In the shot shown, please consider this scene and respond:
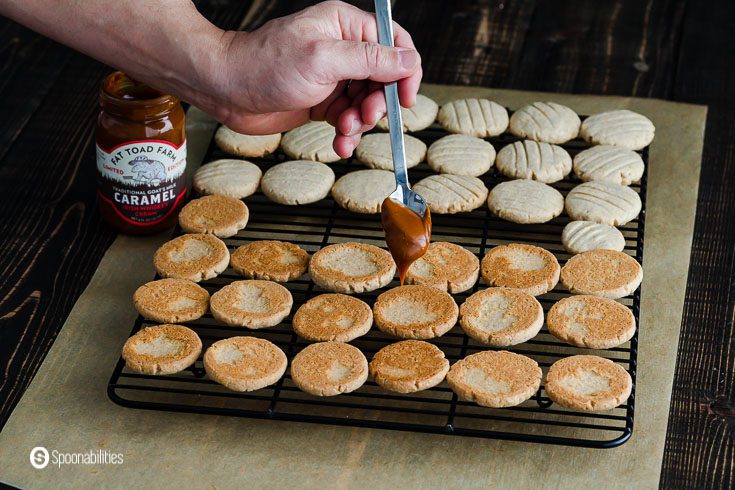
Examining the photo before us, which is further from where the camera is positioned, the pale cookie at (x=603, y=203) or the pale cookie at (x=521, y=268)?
the pale cookie at (x=603, y=203)

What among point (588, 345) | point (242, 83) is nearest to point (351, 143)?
point (242, 83)

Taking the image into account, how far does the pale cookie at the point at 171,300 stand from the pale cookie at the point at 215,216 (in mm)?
247

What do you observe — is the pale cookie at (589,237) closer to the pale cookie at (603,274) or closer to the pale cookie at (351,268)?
the pale cookie at (603,274)

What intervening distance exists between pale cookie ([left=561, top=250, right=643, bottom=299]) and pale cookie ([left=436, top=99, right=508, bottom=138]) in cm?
67

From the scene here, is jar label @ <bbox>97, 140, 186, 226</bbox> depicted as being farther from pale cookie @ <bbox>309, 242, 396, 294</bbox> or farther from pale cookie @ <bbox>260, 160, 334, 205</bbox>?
pale cookie @ <bbox>309, 242, 396, 294</bbox>

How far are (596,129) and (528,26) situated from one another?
0.93 metres

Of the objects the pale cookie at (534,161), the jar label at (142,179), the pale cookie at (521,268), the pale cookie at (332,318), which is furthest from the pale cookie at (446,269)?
the jar label at (142,179)

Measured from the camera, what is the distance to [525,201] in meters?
2.84

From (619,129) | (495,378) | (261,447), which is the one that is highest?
(619,129)

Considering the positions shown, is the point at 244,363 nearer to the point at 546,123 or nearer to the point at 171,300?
the point at 171,300

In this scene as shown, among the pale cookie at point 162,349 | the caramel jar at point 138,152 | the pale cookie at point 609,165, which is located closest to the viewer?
the pale cookie at point 162,349

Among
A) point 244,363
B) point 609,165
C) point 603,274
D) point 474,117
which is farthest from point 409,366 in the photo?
point 474,117

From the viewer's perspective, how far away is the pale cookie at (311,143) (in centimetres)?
308

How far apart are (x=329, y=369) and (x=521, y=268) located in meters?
0.62
